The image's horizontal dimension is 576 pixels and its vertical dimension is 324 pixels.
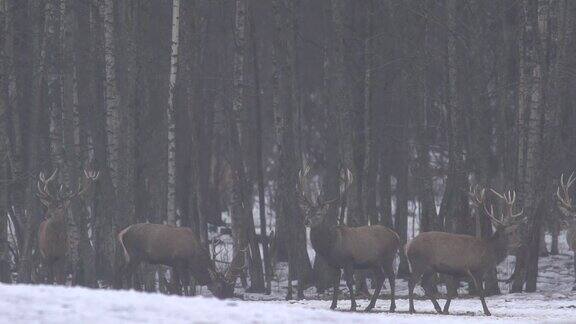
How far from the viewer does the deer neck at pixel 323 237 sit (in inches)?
792

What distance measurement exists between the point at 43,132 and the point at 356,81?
881 centimetres

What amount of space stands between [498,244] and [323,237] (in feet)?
8.86

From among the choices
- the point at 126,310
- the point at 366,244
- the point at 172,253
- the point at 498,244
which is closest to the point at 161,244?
the point at 172,253

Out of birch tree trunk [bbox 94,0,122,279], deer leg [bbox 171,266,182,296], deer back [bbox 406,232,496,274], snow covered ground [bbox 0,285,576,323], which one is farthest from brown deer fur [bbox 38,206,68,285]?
snow covered ground [bbox 0,285,576,323]

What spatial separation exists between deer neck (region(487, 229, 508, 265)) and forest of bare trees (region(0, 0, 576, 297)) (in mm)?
4855

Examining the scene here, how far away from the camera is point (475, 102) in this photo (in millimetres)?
27531

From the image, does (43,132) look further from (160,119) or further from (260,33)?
(260,33)

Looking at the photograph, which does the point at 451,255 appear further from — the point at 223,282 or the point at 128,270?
the point at 128,270

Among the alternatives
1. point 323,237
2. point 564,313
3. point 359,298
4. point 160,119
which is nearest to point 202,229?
point 160,119

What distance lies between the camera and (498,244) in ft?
65.0

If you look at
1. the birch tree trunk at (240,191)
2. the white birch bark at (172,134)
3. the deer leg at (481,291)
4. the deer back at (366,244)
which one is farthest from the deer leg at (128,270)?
the deer leg at (481,291)

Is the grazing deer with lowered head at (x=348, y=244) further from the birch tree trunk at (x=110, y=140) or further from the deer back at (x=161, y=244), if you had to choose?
the birch tree trunk at (x=110, y=140)

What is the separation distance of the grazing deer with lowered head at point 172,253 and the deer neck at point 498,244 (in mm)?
5350

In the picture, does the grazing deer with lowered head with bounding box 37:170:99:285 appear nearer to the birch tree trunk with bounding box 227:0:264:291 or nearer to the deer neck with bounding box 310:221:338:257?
the birch tree trunk with bounding box 227:0:264:291
